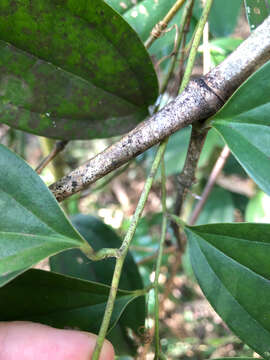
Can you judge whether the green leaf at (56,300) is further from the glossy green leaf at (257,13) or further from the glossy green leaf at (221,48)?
the glossy green leaf at (221,48)

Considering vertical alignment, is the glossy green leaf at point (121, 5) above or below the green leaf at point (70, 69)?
above

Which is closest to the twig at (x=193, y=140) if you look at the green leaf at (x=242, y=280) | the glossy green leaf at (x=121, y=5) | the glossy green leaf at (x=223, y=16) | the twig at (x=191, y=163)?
the twig at (x=191, y=163)

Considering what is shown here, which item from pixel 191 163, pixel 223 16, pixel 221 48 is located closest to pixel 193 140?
pixel 191 163

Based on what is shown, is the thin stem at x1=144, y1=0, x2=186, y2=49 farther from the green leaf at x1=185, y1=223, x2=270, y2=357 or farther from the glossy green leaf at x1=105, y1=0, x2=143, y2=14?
the green leaf at x1=185, y1=223, x2=270, y2=357

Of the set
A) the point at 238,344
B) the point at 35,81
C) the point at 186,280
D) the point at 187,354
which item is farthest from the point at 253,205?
the point at 35,81

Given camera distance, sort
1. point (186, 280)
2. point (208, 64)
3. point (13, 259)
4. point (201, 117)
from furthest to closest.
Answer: point (186, 280), point (208, 64), point (201, 117), point (13, 259)

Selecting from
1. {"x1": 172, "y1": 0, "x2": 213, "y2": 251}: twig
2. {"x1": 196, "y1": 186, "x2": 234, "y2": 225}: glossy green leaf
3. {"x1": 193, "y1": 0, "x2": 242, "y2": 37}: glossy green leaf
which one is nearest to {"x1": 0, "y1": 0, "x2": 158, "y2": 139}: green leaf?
{"x1": 172, "y1": 0, "x2": 213, "y2": 251}: twig

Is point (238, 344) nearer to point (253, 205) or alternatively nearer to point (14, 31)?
point (253, 205)
